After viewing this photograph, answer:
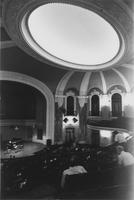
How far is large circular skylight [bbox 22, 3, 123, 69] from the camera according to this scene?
25.6 ft

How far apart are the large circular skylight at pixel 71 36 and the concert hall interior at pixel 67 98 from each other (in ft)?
0.16

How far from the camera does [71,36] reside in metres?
9.91

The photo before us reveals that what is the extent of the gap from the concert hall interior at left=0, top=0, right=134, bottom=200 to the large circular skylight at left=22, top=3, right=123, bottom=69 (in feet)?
0.16

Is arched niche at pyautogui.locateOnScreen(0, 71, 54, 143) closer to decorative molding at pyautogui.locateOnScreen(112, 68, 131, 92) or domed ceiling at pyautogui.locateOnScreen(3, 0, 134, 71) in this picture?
domed ceiling at pyautogui.locateOnScreen(3, 0, 134, 71)

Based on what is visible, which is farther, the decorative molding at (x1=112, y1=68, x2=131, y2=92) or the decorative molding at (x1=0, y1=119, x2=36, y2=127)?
the decorative molding at (x1=0, y1=119, x2=36, y2=127)

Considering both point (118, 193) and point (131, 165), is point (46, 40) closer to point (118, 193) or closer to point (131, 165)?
point (131, 165)

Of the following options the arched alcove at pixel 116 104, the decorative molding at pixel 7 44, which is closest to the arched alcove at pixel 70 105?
the arched alcove at pixel 116 104

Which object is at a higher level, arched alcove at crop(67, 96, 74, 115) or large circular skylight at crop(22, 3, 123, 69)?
large circular skylight at crop(22, 3, 123, 69)

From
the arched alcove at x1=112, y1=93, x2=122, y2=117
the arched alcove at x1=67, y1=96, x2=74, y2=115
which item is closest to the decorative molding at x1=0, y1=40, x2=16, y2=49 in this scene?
the arched alcove at x1=67, y1=96, x2=74, y2=115

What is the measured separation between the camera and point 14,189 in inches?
177

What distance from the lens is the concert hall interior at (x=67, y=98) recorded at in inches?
183

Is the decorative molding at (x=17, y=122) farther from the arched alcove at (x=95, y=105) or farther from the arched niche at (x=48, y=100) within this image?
the arched alcove at (x=95, y=105)

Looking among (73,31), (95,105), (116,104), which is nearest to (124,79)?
(116,104)

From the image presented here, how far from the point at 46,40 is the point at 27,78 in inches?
165
